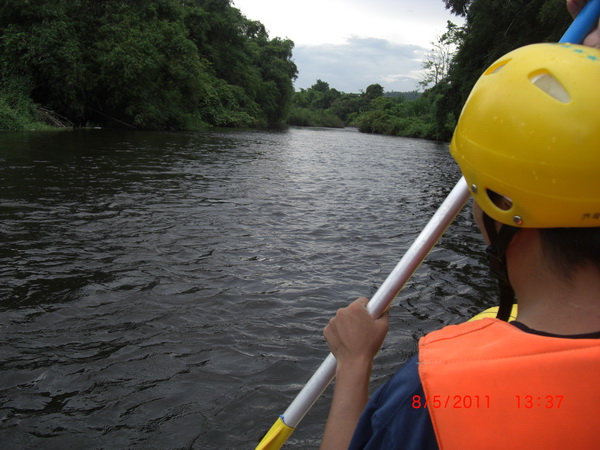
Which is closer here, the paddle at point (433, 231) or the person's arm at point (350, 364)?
the person's arm at point (350, 364)

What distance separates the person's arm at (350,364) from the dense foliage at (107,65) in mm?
23754

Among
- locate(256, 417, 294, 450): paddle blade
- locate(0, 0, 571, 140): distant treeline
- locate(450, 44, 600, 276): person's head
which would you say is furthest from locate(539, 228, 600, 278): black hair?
locate(0, 0, 571, 140): distant treeline

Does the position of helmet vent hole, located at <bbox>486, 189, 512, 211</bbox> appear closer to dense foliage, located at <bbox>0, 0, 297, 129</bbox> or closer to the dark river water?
the dark river water

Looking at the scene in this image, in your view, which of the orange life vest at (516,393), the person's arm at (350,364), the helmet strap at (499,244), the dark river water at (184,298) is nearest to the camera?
the orange life vest at (516,393)

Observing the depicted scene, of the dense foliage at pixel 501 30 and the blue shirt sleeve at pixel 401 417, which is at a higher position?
the dense foliage at pixel 501 30

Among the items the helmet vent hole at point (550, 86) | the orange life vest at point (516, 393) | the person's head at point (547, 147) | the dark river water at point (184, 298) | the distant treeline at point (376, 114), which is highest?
the distant treeline at point (376, 114)

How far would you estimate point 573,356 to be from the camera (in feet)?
3.07

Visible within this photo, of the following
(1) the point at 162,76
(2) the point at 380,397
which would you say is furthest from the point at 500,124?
(1) the point at 162,76

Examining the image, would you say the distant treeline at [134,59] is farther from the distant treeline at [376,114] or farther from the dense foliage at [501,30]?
the distant treeline at [376,114]

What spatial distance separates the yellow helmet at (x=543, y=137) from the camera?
101 centimetres

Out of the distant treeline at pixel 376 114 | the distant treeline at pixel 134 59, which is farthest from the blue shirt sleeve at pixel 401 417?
the distant treeline at pixel 376 114

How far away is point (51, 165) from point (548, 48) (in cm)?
1307

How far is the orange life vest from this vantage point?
931 mm

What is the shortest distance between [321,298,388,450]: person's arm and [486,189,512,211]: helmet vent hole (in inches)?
19.3
